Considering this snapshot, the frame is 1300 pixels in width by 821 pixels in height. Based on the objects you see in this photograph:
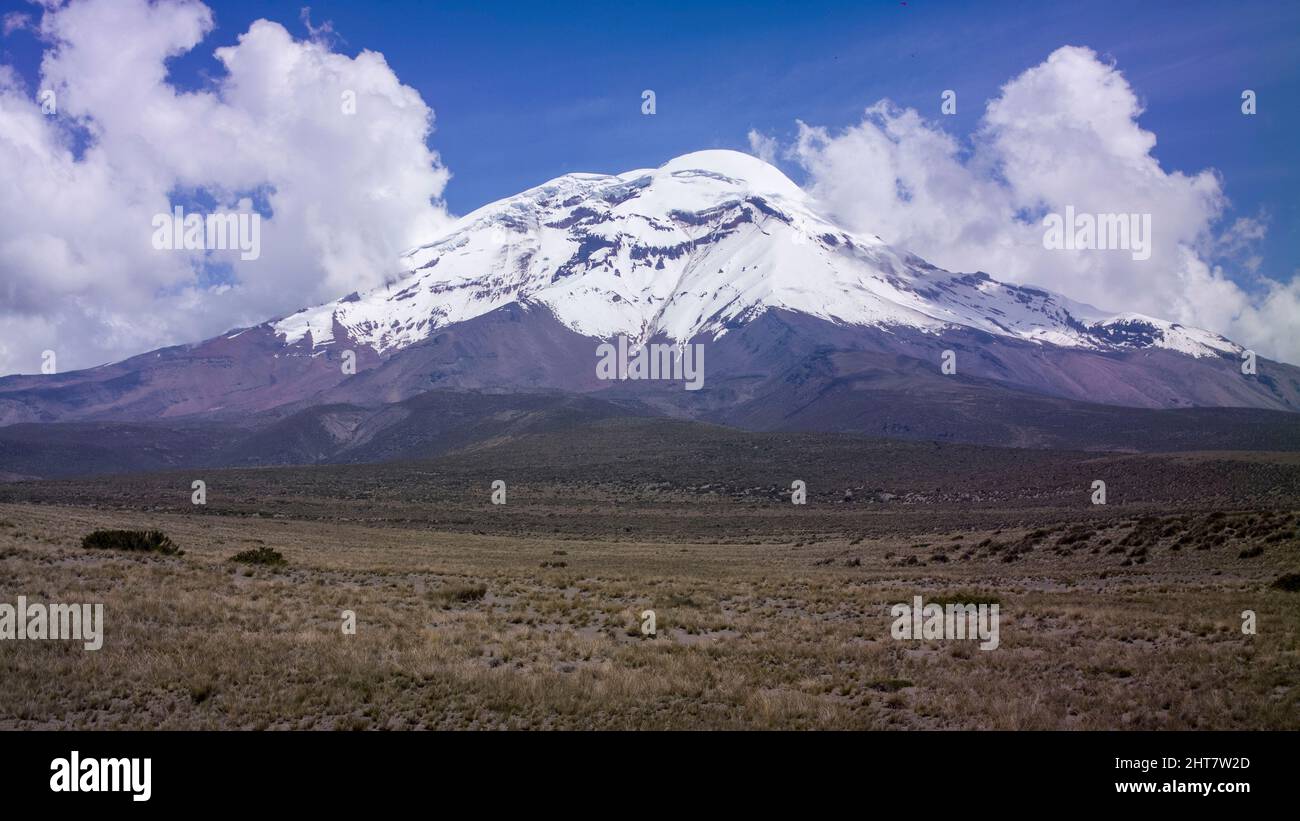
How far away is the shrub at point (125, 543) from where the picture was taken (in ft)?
85.9

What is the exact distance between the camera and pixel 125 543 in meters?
26.9

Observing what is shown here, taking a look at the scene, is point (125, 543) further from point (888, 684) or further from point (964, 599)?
point (964, 599)

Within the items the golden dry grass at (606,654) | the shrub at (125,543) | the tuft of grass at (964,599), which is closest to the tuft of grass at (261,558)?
the golden dry grass at (606,654)

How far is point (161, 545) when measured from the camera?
2786 cm

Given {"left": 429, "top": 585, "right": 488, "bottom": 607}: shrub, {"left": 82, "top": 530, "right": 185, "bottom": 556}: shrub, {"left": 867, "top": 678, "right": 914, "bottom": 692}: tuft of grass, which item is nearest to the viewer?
{"left": 867, "top": 678, "right": 914, "bottom": 692}: tuft of grass

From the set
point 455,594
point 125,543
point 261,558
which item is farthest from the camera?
point 261,558

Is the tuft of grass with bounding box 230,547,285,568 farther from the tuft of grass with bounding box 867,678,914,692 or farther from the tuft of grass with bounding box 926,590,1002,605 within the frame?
the tuft of grass with bounding box 867,678,914,692

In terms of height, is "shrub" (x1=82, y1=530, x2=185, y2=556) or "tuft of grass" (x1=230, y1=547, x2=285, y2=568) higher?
"shrub" (x1=82, y1=530, x2=185, y2=556)

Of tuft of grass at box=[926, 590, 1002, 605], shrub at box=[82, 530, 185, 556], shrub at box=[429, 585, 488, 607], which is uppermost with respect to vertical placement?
shrub at box=[82, 530, 185, 556]

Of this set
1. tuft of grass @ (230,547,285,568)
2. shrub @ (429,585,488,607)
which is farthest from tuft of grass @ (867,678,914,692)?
tuft of grass @ (230,547,285,568)

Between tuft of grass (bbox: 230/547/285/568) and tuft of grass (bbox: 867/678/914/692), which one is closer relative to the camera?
tuft of grass (bbox: 867/678/914/692)

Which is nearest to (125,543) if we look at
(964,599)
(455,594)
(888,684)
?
(455,594)

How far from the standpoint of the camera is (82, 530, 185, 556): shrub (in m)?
26.2
